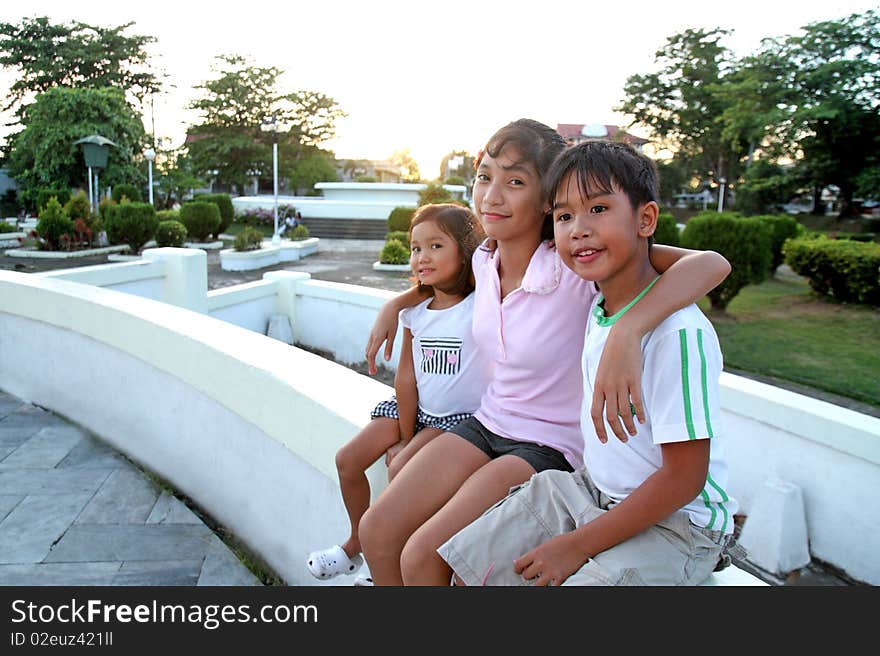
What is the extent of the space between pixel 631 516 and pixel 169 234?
15381mm

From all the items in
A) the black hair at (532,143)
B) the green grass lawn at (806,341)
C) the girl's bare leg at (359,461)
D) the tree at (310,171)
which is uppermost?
the tree at (310,171)

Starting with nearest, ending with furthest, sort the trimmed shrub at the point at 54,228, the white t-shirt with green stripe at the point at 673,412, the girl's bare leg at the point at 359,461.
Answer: the white t-shirt with green stripe at the point at 673,412 < the girl's bare leg at the point at 359,461 < the trimmed shrub at the point at 54,228

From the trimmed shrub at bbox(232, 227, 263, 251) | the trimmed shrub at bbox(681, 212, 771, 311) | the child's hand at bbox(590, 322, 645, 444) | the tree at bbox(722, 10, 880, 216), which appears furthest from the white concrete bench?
the tree at bbox(722, 10, 880, 216)

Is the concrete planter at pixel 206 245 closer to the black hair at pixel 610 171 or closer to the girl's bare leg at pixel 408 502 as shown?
the girl's bare leg at pixel 408 502

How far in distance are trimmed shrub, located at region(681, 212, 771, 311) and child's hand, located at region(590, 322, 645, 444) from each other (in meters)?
8.48

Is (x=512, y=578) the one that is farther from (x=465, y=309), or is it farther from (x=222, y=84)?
(x=222, y=84)

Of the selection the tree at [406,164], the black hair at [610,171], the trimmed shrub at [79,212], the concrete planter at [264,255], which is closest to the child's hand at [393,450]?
the black hair at [610,171]

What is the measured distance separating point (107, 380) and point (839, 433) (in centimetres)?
377

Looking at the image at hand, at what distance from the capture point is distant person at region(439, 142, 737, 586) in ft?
4.39

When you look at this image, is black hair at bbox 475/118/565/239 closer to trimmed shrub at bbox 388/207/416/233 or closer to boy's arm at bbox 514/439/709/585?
boy's arm at bbox 514/439/709/585

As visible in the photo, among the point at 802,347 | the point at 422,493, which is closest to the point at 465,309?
the point at 422,493

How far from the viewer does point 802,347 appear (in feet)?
25.5

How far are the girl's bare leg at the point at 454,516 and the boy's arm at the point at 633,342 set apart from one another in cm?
27

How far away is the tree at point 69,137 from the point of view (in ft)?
90.7
